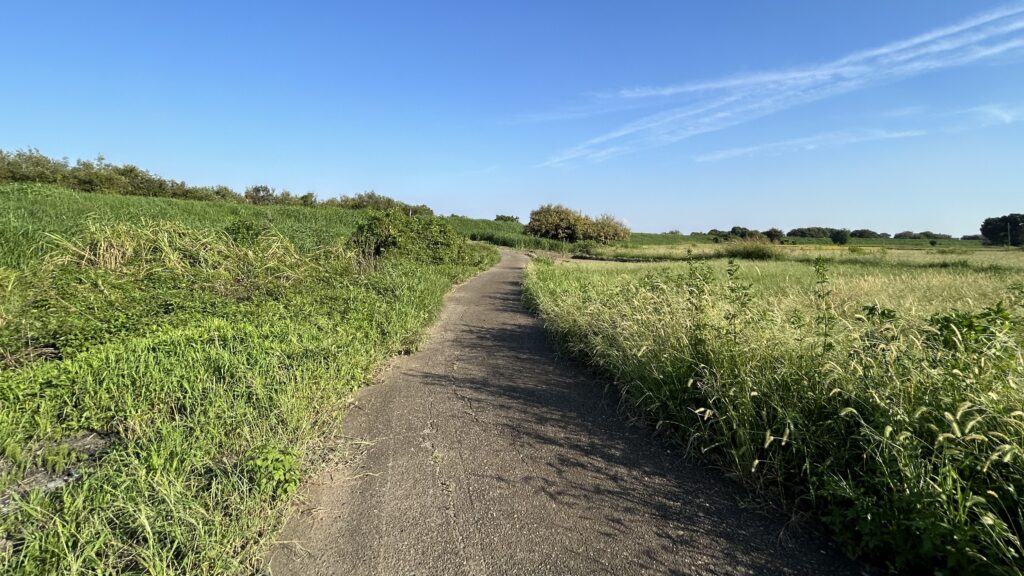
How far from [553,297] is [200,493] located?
7011mm

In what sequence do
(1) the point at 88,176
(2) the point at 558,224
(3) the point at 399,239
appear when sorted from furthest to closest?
(2) the point at 558,224, (1) the point at 88,176, (3) the point at 399,239

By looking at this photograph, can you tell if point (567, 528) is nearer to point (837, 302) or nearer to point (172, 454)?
point (172, 454)

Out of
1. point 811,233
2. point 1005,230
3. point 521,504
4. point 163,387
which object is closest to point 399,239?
point 163,387

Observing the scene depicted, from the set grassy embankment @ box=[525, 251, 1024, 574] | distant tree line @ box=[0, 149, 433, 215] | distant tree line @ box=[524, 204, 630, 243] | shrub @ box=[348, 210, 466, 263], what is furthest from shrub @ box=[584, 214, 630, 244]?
grassy embankment @ box=[525, 251, 1024, 574]

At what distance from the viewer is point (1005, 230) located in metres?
37.1

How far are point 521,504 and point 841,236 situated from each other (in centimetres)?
6147

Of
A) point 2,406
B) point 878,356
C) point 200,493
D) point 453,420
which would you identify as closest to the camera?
point 200,493

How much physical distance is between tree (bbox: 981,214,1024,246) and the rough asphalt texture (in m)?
45.9

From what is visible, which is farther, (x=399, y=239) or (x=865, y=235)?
(x=865, y=235)

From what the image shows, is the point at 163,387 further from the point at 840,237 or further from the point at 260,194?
the point at 840,237

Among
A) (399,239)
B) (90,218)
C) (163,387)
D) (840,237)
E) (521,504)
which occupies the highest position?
(840,237)

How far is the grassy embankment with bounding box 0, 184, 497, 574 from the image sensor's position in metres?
2.01

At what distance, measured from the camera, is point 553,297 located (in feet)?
28.6

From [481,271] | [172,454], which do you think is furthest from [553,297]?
[481,271]
